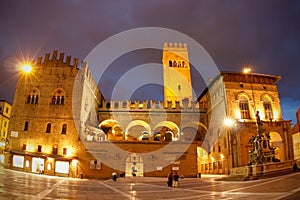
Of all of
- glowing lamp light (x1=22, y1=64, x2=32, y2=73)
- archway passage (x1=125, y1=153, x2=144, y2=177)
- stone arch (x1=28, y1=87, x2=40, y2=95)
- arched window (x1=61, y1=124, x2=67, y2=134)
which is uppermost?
glowing lamp light (x1=22, y1=64, x2=32, y2=73)

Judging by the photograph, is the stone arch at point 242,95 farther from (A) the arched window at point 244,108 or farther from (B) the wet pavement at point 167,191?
(B) the wet pavement at point 167,191

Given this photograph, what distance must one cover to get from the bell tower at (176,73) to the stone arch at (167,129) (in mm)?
8452

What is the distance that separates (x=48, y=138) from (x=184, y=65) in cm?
3339

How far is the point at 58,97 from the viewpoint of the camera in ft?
84.2

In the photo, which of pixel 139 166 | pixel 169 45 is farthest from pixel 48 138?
pixel 169 45

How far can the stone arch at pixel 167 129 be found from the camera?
32781 mm

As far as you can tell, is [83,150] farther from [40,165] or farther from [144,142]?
[144,142]

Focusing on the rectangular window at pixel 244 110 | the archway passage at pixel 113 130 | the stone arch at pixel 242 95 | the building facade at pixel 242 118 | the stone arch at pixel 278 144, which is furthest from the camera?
the archway passage at pixel 113 130

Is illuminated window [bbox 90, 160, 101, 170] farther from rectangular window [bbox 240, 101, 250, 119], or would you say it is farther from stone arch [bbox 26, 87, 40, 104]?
rectangular window [bbox 240, 101, 250, 119]

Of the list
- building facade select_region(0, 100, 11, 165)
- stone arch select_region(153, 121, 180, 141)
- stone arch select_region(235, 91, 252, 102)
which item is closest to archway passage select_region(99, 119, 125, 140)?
stone arch select_region(153, 121, 180, 141)

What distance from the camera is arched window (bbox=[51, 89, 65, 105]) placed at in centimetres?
2539

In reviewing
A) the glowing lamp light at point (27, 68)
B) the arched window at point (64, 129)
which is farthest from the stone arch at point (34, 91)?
the arched window at point (64, 129)

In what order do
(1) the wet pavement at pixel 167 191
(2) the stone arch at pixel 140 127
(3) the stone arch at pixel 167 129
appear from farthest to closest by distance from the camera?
(3) the stone arch at pixel 167 129 < (2) the stone arch at pixel 140 127 < (1) the wet pavement at pixel 167 191

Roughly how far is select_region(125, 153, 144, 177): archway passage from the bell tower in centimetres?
1973
